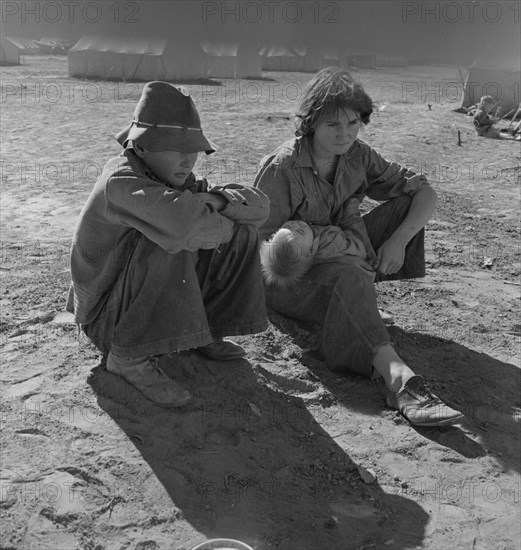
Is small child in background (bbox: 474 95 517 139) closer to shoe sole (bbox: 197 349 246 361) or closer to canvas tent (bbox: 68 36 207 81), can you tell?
shoe sole (bbox: 197 349 246 361)

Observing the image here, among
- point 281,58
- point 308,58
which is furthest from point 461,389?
point 308,58

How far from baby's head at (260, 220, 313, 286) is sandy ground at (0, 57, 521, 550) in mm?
368

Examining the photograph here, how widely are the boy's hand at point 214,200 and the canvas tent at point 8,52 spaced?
2258 centimetres

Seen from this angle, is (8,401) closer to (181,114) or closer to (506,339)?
(181,114)

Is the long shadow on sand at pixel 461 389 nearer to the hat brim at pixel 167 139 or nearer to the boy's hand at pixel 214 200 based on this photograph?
the boy's hand at pixel 214 200

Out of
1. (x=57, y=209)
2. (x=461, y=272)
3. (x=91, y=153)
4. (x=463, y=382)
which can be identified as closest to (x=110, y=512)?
(x=463, y=382)

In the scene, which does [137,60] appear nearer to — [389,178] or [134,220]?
[389,178]

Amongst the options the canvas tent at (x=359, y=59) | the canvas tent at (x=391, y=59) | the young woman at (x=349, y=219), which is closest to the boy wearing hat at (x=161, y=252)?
the young woman at (x=349, y=219)

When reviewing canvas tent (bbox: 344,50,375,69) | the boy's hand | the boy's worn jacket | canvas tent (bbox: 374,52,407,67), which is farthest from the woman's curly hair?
canvas tent (bbox: 374,52,407,67)

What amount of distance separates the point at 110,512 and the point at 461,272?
3.03m

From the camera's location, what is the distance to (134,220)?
2.59 m

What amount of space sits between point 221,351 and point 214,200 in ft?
2.39

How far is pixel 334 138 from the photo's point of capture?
11.0 feet

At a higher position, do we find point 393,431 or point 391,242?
point 391,242
